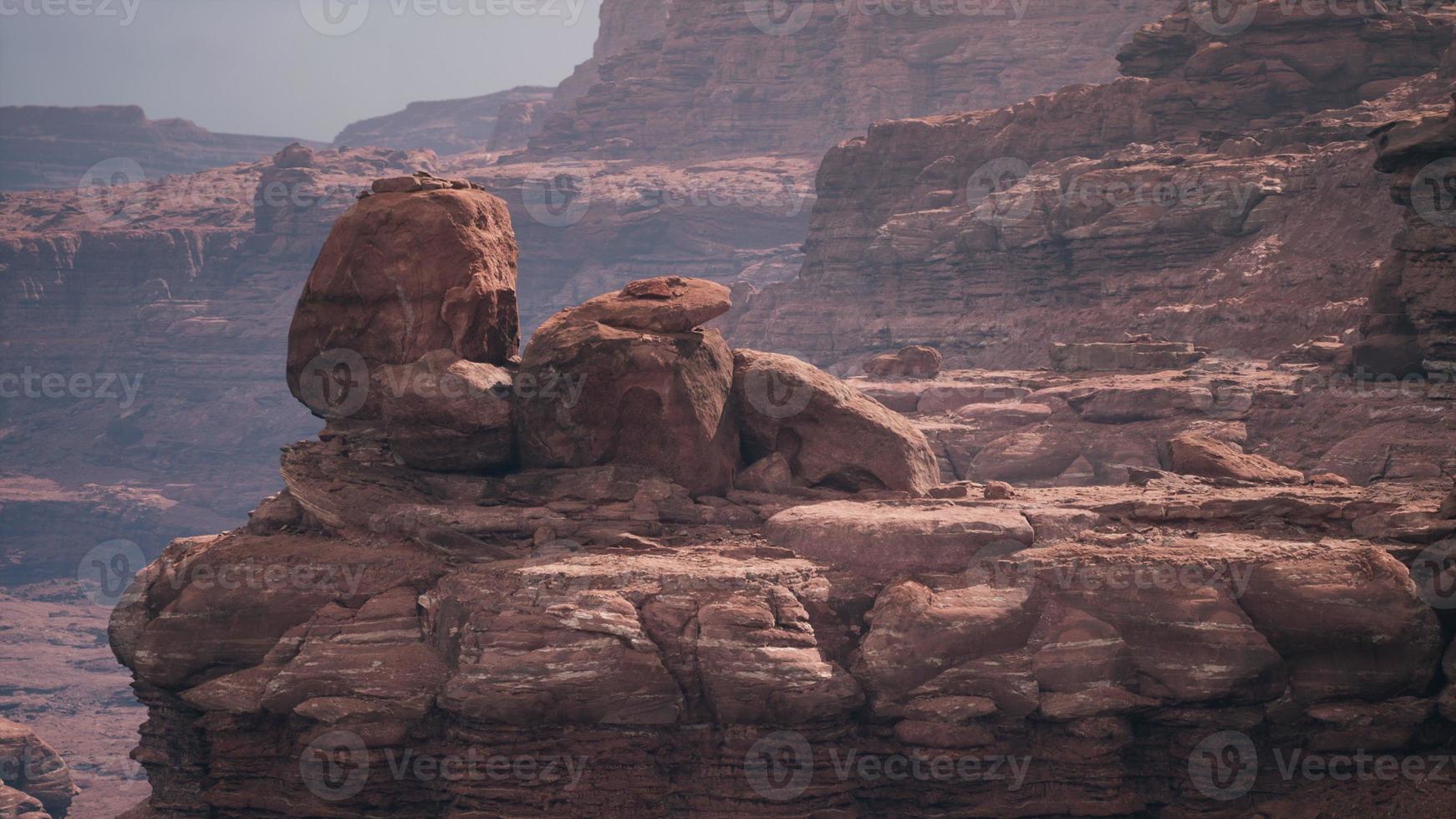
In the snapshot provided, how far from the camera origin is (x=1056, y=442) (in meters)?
50.4

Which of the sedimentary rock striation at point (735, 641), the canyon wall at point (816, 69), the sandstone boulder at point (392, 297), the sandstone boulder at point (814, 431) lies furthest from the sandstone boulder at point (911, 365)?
the canyon wall at point (816, 69)

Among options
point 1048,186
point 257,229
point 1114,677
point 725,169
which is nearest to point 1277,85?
point 1048,186

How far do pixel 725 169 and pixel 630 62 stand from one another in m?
30.5

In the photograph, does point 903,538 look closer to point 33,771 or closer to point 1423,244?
point 1423,244

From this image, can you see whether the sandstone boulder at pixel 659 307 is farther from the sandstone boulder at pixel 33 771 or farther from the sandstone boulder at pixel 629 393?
the sandstone boulder at pixel 33 771

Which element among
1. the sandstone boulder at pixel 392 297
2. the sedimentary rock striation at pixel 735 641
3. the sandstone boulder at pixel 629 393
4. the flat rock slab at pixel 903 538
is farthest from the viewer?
the sandstone boulder at pixel 392 297

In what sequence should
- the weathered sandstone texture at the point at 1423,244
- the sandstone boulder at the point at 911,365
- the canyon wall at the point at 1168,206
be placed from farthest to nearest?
the sandstone boulder at the point at 911,365 < the canyon wall at the point at 1168,206 < the weathered sandstone texture at the point at 1423,244

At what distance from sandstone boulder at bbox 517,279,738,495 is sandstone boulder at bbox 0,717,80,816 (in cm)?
3716

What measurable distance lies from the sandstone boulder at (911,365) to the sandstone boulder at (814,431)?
31.7m

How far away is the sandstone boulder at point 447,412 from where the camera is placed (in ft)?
93.4

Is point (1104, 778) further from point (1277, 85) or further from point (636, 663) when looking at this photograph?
point (1277, 85)

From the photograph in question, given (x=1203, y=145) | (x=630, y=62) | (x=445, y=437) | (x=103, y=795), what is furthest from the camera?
(x=630, y=62)

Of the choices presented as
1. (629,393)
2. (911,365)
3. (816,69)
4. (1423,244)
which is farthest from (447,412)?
(816,69)

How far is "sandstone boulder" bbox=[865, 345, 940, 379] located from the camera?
62.5 m
